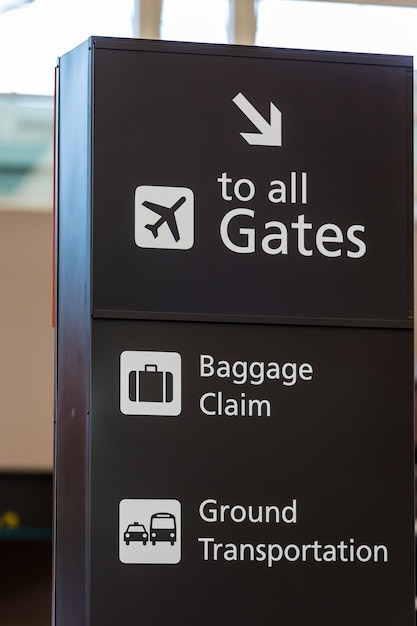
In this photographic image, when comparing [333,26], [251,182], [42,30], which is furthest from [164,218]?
[333,26]

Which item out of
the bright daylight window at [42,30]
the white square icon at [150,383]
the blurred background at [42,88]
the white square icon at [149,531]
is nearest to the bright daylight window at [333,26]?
the blurred background at [42,88]

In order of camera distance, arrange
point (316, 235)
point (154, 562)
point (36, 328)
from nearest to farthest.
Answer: point (154, 562) → point (316, 235) → point (36, 328)

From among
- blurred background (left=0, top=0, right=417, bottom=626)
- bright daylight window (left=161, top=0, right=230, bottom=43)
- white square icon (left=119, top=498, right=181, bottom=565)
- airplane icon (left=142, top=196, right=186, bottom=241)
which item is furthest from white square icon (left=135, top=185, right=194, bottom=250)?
bright daylight window (left=161, top=0, right=230, bottom=43)

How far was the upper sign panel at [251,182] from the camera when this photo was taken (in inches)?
69.5

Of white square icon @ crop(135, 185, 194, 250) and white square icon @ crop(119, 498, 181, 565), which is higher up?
white square icon @ crop(135, 185, 194, 250)

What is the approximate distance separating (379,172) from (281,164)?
0.18m

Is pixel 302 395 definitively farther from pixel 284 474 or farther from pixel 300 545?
pixel 300 545

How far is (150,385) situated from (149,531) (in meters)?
0.24

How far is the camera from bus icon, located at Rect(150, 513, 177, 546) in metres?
1.72

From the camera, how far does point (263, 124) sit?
1831 millimetres

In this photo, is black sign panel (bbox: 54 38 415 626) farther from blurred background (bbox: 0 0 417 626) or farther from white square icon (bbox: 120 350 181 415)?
blurred background (bbox: 0 0 417 626)

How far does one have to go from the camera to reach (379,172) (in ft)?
6.11

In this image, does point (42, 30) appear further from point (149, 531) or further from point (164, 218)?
point (149, 531)

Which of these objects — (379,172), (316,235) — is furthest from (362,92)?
(316,235)
